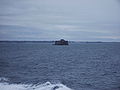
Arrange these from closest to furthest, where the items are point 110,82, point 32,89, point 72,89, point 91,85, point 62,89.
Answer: point 62,89
point 32,89
point 72,89
point 91,85
point 110,82

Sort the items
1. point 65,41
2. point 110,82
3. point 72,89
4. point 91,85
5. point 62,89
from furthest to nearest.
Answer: point 65,41 < point 110,82 < point 91,85 < point 72,89 < point 62,89

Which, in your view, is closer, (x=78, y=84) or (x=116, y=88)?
(x=116, y=88)

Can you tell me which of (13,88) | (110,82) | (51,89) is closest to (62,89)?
(51,89)

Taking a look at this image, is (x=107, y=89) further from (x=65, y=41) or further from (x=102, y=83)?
(x=65, y=41)

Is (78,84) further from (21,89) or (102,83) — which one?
(21,89)

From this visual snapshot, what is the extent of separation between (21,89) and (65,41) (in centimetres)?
13984

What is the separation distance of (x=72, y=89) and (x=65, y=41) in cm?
13798

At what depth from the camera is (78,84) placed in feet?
69.5

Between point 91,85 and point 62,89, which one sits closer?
point 62,89

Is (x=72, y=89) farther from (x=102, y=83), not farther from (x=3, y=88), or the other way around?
(x=3, y=88)

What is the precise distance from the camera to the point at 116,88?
770 inches

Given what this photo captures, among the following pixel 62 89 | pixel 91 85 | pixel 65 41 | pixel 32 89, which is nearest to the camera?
pixel 62 89

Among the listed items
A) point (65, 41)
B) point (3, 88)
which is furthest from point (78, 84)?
point (65, 41)

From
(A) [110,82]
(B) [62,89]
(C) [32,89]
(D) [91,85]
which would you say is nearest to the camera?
(B) [62,89]
